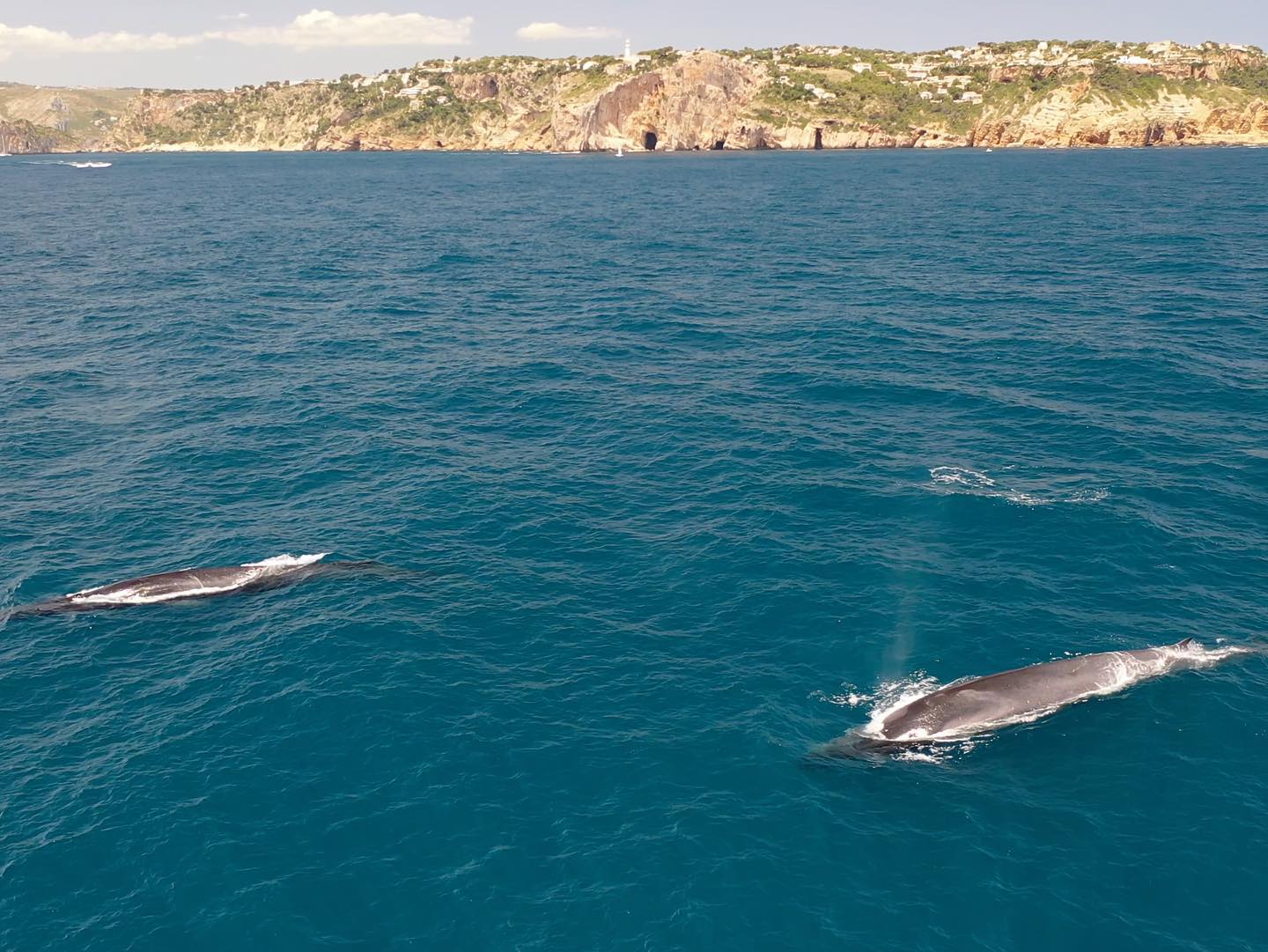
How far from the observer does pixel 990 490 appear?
224ft

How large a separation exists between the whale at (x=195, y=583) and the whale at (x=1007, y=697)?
33.8 m

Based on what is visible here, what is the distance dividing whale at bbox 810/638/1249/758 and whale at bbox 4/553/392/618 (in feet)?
111

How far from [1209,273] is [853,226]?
7001 centimetres

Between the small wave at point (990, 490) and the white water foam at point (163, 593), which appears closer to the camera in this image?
the white water foam at point (163, 593)

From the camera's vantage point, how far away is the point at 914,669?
4959 cm

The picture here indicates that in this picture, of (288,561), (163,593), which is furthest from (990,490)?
(163,593)

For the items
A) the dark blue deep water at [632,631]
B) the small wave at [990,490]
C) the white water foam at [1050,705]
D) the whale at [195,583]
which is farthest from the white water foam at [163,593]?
the small wave at [990,490]

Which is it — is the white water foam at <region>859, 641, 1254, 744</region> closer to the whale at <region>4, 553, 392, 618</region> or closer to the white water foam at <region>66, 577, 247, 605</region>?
the whale at <region>4, 553, 392, 618</region>

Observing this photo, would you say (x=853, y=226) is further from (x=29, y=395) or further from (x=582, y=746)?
(x=582, y=746)

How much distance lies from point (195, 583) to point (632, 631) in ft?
94.7

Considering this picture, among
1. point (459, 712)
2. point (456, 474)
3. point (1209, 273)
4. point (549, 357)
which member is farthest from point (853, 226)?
point (459, 712)

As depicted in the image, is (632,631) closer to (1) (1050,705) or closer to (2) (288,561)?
(1) (1050,705)

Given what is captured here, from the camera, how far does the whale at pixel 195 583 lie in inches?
2206

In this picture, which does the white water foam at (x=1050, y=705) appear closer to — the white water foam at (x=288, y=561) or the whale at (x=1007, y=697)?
the whale at (x=1007, y=697)
